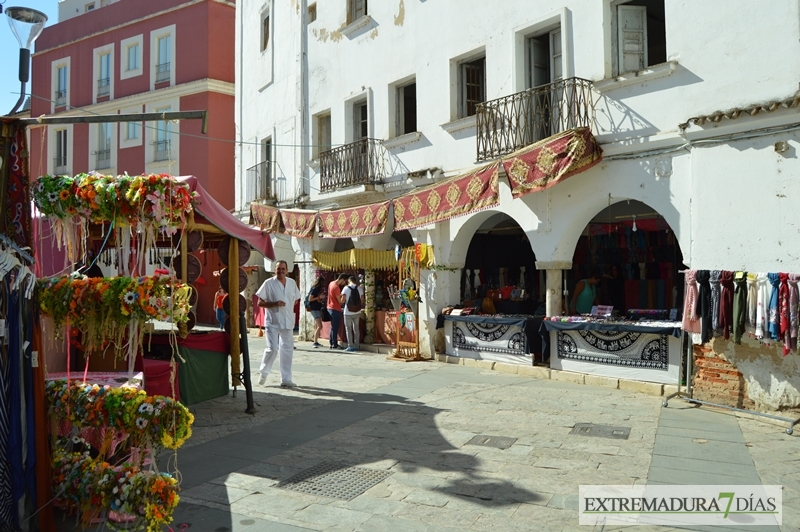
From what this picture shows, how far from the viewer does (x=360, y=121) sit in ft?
53.2

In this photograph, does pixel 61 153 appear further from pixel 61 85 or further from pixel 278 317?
pixel 278 317

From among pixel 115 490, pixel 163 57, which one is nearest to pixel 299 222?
pixel 115 490

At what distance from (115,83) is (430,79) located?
18601 millimetres

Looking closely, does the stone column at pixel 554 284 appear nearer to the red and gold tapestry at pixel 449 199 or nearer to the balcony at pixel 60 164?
the red and gold tapestry at pixel 449 199

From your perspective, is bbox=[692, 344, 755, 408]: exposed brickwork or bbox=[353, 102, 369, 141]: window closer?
bbox=[692, 344, 755, 408]: exposed brickwork

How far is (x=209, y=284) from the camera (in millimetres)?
24125

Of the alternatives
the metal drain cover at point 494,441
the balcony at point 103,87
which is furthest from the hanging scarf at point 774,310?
the balcony at point 103,87

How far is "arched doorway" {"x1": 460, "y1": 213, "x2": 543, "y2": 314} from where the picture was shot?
13680 mm

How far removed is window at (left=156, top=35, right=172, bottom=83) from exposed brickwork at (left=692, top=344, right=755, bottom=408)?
22874 mm

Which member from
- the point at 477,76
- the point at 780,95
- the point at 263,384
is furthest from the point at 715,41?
the point at 263,384

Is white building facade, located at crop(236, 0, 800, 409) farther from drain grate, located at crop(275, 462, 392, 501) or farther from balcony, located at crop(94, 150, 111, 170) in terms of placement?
balcony, located at crop(94, 150, 111, 170)

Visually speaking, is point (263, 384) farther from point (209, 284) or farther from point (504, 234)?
point (209, 284)

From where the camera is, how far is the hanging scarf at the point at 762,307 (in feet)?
25.8

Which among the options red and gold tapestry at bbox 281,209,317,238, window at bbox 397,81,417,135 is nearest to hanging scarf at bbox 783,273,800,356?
window at bbox 397,81,417,135
